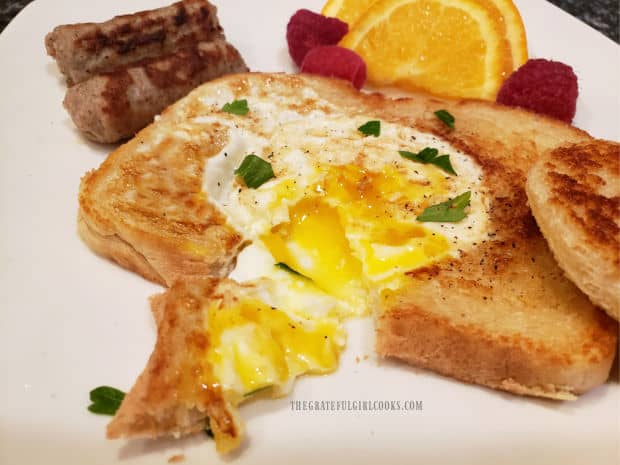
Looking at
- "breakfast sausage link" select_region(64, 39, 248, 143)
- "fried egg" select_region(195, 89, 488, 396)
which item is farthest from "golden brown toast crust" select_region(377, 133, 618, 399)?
"breakfast sausage link" select_region(64, 39, 248, 143)

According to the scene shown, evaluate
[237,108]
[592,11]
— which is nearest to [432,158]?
[237,108]

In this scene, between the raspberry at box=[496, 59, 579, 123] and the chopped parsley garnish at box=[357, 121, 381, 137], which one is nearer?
the chopped parsley garnish at box=[357, 121, 381, 137]

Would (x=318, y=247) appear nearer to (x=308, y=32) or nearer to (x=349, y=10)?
(x=308, y=32)

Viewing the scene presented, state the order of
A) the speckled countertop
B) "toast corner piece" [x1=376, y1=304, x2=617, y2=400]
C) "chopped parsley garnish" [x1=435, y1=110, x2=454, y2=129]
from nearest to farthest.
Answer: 1. "toast corner piece" [x1=376, y1=304, x2=617, y2=400]
2. "chopped parsley garnish" [x1=435, y1=110, x2=454, y2=129]
3. the speckled countertop

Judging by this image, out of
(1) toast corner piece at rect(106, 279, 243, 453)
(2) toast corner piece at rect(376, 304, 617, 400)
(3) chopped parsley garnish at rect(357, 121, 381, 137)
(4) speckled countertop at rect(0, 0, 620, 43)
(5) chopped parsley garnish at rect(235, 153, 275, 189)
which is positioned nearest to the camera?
(1) toast corner piece at rect(106, 279, 243, 453)

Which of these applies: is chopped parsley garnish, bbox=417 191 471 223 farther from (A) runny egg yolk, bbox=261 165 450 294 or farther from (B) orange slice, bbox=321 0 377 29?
(B) orange slice, bbox=321 0 377 29

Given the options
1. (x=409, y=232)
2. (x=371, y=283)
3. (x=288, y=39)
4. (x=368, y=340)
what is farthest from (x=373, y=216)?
(x=288, y=39)
